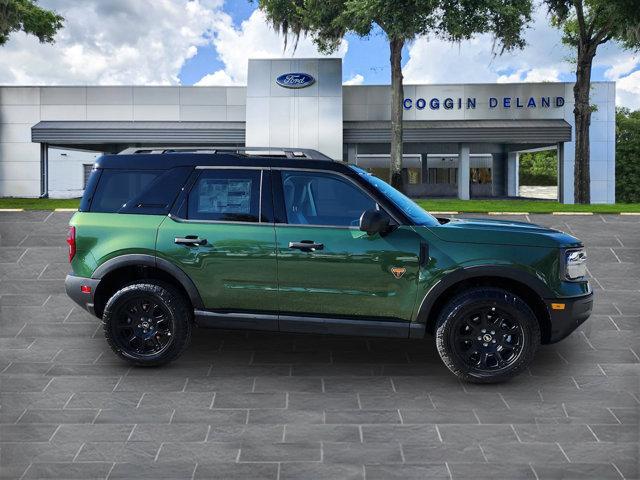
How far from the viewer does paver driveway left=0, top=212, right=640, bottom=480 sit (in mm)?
4609

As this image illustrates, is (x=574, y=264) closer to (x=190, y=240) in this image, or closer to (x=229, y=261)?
(x=229, y=261)

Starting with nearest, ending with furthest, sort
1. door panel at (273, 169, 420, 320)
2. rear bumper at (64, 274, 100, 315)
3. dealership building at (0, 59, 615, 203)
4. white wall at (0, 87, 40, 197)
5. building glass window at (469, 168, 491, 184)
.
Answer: door panel at (273, 169, 420, 320)
rear bumper at (64, 274, 100, 315)
dealership building at (0, 59, 615, 203)
white wall at (0, 87, 40, 197)
building glass window at (469, 168, 491, 184)

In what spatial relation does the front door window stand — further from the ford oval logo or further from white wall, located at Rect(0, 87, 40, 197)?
white wall, located at Rect(0, 87, 40, 197)

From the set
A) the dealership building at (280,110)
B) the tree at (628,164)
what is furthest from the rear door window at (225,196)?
the tree at (628,164)

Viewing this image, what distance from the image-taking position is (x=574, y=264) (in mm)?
6543

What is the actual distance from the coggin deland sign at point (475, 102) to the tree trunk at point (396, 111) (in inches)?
311

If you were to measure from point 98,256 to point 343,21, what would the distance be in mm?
21524

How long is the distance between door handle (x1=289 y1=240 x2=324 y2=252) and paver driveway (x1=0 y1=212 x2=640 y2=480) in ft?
3.88

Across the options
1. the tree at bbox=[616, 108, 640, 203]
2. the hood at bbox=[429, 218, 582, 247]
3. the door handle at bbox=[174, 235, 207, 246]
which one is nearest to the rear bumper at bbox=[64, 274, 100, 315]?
the door handle at bbox=[174, 235, 207, 246]

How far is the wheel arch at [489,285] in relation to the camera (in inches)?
250

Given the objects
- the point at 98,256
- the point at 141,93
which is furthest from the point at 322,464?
the point at 141,93

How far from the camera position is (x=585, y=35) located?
26922 millimetres

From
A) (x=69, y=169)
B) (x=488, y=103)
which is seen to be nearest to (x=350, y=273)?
(x=488, y=103)

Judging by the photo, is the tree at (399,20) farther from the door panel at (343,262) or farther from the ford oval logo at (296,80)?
the door panel at (343,262)
